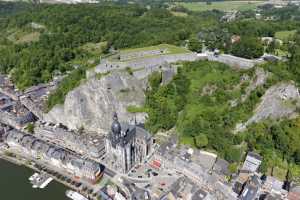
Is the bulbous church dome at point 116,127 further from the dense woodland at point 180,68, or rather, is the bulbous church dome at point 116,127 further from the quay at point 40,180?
the quay at point 40,180

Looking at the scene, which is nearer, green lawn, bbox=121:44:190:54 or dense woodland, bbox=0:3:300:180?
dense woodland, bbox=0:3:300:180

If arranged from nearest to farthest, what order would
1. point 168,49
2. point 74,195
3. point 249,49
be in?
point 74,195 → point 249,49 → point 168,49

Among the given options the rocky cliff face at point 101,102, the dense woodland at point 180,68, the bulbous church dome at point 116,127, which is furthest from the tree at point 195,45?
the bulbous church dome at point 116,127

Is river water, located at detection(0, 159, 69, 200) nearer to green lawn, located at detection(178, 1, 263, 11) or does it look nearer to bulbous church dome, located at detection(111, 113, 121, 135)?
bulbous church dome, located at detection(111, 113, 121, 135)

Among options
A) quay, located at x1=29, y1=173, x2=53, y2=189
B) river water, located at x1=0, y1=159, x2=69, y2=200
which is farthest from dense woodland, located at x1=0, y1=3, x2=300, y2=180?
quay, located at x1=29, y1=173, x2=53, y2=189

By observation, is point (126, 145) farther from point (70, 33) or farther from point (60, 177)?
point (70, 33)

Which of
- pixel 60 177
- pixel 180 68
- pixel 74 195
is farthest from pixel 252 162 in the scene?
pixel 60 177
